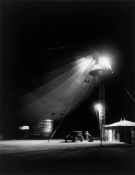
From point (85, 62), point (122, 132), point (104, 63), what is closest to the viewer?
point (122, 132)

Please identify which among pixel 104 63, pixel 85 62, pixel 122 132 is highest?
pixel 85 62

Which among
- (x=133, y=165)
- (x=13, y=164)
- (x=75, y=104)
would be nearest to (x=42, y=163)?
(x=13, y=164)

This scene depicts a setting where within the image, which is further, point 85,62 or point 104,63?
point 85,62

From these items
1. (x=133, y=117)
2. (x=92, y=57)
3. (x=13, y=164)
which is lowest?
(x=13, y=164)

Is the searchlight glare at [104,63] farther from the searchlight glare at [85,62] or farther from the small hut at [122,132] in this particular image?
the small hut at [122,132]

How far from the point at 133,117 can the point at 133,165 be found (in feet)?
85.0

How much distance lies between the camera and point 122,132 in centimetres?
3144

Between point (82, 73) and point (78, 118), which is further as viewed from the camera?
point (78, 118)

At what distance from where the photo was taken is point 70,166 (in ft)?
38.2

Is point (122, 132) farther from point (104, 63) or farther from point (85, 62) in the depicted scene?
point (85, 62)

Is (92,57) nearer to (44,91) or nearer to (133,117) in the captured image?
(133,117)

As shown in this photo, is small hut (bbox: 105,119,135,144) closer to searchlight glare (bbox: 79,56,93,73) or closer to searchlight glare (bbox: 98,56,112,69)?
searchlight glare (bbox: 98,56,112,69)

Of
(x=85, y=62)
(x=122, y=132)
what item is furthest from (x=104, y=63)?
(x=122, y=132)

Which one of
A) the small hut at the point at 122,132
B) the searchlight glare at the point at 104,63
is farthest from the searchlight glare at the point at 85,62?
the small hut at the point at 122,132
